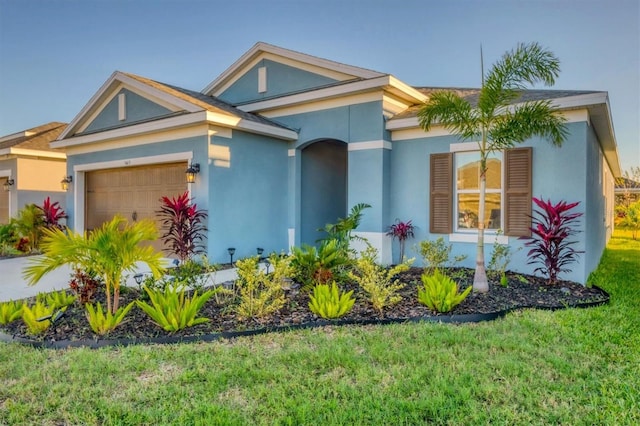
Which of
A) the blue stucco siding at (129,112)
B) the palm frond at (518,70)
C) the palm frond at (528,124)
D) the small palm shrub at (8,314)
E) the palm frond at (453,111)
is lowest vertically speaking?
the small palm shrub at (8,314)

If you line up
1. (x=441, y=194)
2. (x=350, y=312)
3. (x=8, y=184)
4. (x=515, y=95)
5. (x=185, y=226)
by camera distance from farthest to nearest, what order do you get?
(x=8, y=184) < (x=441, y=194) < (x=185, y=226) < (x=515, y=95) < (x=350, y=312)

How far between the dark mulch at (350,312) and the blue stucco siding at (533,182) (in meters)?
0.77

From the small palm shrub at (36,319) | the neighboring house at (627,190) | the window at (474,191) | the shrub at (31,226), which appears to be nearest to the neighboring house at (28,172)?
the shrub at (31,226)

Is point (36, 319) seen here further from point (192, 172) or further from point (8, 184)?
point (8, 184)

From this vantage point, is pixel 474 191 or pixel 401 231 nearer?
pixel 474 191

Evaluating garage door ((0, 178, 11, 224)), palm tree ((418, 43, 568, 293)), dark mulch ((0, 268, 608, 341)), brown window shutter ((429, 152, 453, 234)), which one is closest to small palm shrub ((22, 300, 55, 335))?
dark mulch ((0, 268, 608, 341))

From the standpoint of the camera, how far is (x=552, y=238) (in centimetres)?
693

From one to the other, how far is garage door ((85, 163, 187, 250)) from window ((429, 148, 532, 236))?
5927 millimetres

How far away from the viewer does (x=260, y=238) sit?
10.1 meters

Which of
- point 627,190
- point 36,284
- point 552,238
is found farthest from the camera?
point 627,190

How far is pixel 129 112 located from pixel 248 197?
4170mm

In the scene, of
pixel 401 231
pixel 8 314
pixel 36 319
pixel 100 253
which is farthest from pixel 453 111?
pixel 8 314

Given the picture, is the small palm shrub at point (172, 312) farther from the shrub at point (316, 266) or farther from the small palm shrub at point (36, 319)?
the shrub at point (316, 266)

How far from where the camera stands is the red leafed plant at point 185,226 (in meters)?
8.67
